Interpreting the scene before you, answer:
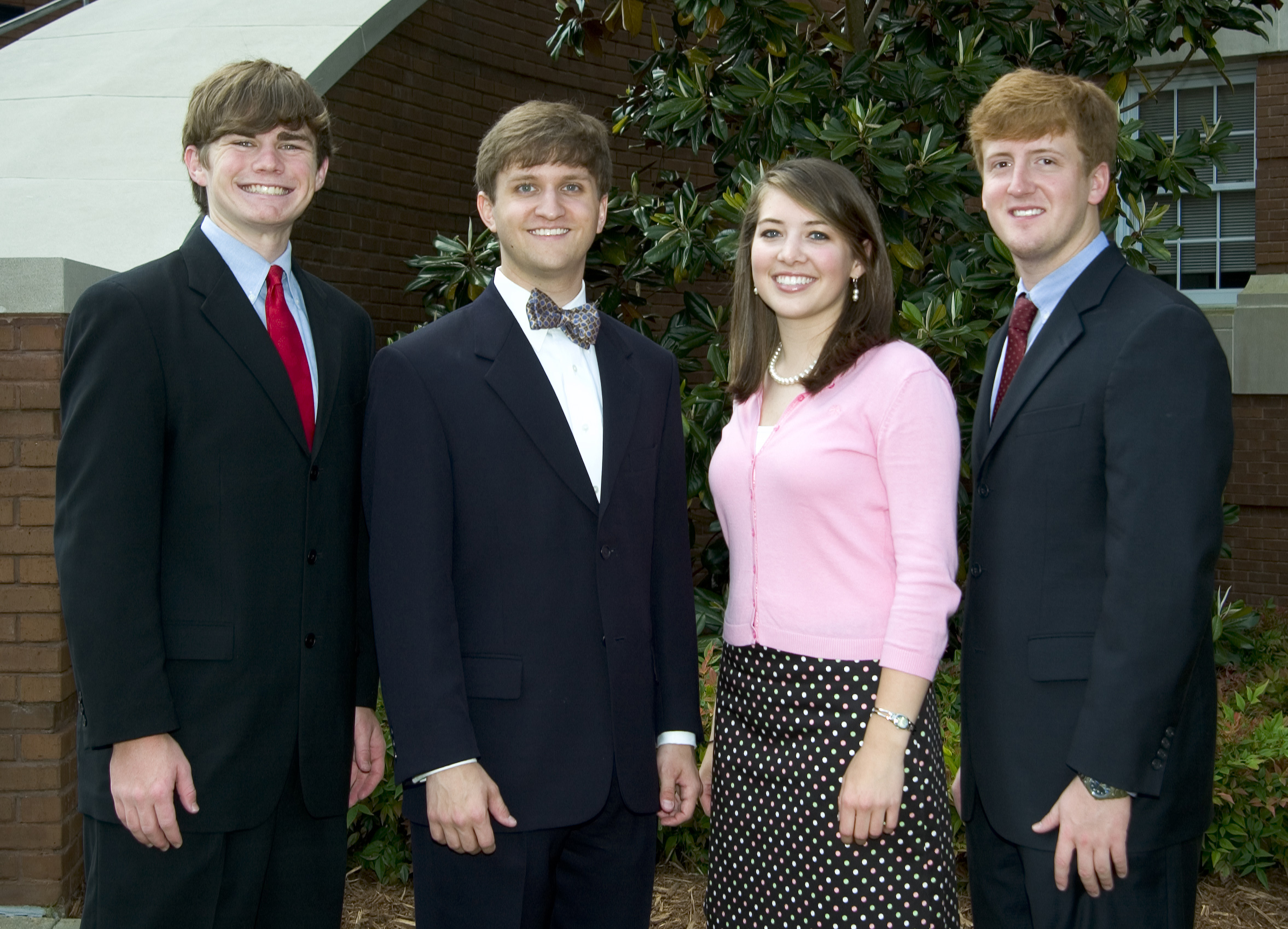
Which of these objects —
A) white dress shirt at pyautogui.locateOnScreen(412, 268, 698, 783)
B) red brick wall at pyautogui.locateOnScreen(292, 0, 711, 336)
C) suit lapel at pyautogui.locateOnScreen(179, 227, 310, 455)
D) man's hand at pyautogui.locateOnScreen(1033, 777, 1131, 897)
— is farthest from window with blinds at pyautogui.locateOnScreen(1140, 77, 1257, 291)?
suit lapel at pyautogui.locateOnScreen(179, 227, 310, 455)

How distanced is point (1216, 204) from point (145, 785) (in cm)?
1183

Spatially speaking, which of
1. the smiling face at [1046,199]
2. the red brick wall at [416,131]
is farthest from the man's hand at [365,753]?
the red brick wall at [416,131]

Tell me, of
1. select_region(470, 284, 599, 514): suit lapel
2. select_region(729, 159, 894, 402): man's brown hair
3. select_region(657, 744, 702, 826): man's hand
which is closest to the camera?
select_region(470, 284, 599, 514): suit lapel

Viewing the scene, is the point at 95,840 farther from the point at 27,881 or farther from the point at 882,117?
the point at 882,117

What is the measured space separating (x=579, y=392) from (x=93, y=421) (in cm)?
101

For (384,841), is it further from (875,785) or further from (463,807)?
(875,785)

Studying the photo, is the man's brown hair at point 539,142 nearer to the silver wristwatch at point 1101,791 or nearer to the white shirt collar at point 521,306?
the white shirt collar at point 521,306

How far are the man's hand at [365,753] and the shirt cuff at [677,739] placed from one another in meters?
0.69

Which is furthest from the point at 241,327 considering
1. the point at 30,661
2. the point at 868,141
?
the point at 868,141

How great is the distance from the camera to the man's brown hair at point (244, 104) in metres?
2.49

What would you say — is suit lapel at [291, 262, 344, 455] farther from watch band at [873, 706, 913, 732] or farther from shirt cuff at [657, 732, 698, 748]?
watch band at [873, 706, 913, 732]

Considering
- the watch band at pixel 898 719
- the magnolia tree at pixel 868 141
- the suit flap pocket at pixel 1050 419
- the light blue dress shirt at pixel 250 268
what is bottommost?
the watch band at pixel 898 719

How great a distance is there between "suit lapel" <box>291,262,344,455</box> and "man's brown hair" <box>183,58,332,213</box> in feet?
1.07

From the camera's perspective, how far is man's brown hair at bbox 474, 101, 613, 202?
2.54 metres
